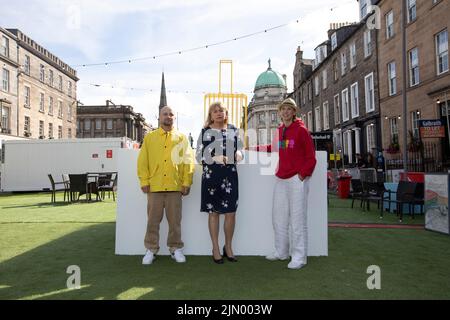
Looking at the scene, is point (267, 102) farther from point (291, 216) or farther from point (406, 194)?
point (291, 216)

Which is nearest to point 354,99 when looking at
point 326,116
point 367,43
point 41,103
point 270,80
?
point 367,43

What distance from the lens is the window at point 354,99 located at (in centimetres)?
2298

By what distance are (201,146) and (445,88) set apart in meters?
12.9

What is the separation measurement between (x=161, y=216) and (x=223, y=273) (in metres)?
1.09

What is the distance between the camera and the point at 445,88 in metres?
13.8

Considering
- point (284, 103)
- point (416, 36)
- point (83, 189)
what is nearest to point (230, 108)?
point (284, 103)

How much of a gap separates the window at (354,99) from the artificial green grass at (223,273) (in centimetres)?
1818

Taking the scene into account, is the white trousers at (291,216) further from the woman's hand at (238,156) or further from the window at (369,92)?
the window at (369,92)

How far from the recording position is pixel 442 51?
14469mm

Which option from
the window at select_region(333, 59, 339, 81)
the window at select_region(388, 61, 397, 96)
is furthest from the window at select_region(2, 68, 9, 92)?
the window at select_region(388, 61, 397, 96)

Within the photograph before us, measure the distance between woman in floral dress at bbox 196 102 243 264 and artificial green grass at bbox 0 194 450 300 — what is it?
448 mm

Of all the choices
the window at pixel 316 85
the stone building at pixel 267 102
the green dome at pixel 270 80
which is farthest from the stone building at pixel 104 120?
the window at pixel 316 85
